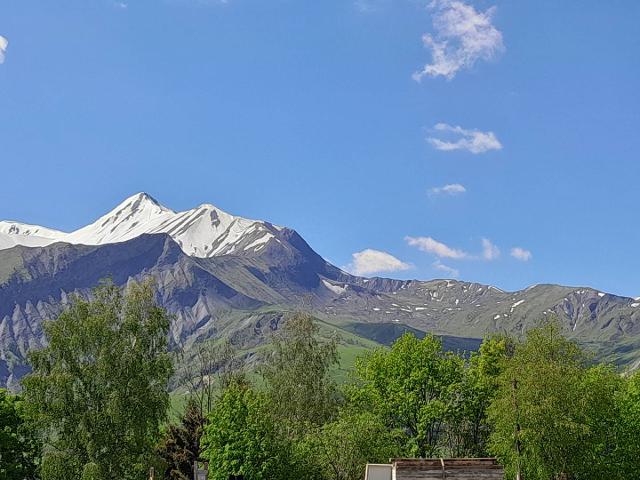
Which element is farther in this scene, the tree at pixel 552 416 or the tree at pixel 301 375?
the tree at pixel 301 375

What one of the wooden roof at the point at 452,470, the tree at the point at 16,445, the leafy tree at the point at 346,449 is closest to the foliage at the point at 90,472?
the tree at the point at 16,445

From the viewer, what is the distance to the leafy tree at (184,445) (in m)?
70.9

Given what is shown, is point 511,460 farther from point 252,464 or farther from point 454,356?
point 252,464

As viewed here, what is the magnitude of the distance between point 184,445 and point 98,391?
21.1m

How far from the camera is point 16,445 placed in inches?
2415

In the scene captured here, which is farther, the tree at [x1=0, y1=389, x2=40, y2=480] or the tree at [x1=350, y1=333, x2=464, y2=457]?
the tree at [x1=350, y1=333, x2=464, y2=457]

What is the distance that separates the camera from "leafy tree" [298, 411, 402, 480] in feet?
206

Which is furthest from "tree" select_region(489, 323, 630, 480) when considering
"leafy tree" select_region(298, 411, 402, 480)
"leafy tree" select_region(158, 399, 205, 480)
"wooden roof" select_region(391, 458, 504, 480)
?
"leafy tree" select_region(158, 399, 205, 480)

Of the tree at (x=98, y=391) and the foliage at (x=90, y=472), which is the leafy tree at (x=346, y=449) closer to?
the tree at (x=98, y=391)

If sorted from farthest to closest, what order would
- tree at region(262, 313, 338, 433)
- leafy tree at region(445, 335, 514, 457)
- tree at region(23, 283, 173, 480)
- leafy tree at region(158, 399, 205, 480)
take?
tree at region(262, 313, 338, 433)
leafy tree at region(158, 399, 205, 480)
leafy tree at region(445, 335, 514, 457)
tree at region(23, 283, 173, 480)

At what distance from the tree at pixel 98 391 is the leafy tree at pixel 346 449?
1555cm

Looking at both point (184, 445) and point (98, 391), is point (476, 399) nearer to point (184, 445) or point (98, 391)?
point (184, 445)

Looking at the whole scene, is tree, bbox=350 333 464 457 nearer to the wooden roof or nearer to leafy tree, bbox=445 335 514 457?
leafy tree, bbox=445 335 514 457

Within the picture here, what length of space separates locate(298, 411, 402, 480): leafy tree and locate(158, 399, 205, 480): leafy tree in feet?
40.8
